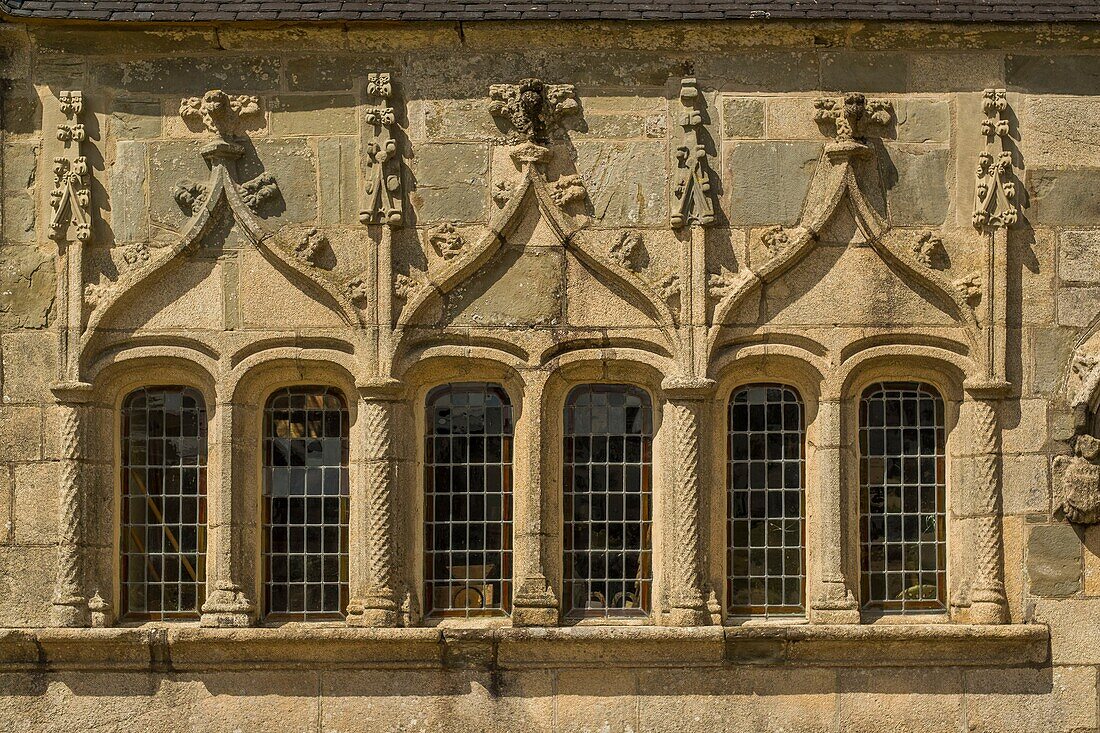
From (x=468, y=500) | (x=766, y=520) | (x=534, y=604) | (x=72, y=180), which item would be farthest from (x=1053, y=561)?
(x=72, y=180)

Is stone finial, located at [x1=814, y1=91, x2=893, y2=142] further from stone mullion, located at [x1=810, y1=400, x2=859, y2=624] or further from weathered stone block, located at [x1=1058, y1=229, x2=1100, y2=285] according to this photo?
stone mullion, located at [x1=810, y1=400, x2=859, y2=624]

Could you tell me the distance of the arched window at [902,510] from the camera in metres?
10.3

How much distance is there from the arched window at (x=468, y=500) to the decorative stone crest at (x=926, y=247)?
280 centimetres

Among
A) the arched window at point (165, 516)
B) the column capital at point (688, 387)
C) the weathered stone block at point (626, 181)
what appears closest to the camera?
the column capital at point (688, 387)

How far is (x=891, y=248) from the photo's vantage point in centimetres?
1017

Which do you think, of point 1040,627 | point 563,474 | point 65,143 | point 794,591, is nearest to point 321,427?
point 563,474

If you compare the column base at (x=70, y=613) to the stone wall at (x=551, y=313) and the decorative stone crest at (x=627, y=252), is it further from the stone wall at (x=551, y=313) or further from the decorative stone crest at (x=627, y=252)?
the decorative stone crest at (x=627, y=252)

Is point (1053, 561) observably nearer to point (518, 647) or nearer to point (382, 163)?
point (518, 647)

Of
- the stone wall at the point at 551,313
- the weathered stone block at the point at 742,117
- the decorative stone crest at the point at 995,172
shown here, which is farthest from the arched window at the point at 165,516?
the decorative stone crest at the point at 995,172

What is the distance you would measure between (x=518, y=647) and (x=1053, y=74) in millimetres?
5036

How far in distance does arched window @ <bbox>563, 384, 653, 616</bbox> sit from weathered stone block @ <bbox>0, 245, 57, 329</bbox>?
344cm

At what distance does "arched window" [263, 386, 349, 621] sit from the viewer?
10352mm

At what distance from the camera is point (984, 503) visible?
1012 cm

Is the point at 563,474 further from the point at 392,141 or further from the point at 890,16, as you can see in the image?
the point at 890,16
